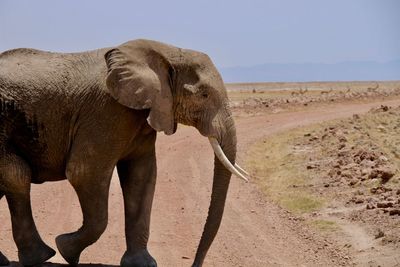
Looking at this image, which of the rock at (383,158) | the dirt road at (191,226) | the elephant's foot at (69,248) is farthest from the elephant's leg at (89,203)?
the rock at (383,158)

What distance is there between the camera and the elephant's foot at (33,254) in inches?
Result: 345

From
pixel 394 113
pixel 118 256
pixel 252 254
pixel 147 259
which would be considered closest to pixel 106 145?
pixel 147 259

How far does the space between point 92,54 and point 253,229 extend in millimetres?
5056

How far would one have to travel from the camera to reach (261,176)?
Result: 1830 cm

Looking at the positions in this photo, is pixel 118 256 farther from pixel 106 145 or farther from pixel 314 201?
pixel 314 201

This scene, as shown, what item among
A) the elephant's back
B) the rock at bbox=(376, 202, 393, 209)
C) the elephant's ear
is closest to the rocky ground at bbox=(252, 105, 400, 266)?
the rock at bbox=(376, 202, 393, 209)

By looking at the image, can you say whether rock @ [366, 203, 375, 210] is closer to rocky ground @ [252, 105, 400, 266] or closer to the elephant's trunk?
rocky ground @ [252, 105, 400, 266]

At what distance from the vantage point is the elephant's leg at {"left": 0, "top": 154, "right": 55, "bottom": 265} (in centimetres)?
836

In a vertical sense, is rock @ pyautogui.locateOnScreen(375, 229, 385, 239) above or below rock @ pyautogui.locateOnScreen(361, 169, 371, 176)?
below

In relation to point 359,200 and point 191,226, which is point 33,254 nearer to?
point 191,226

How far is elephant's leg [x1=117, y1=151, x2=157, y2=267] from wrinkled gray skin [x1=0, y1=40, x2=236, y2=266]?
0.43 m

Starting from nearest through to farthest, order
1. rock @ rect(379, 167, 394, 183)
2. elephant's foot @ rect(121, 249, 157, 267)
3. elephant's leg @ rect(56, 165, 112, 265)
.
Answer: elephant's leg @ rect(56, 165, 112, 265) → elephant's foot @ rect(121, 249, 157, 267) → rock @ rect(379, 167, 394, 183)

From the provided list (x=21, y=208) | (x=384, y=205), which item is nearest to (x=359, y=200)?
(x=384, y=205)

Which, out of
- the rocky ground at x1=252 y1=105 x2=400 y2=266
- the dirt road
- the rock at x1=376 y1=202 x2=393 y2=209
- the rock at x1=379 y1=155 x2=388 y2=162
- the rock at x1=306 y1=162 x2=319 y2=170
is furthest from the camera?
the rock at x1=306 y1=162 x2=319 y2=170
